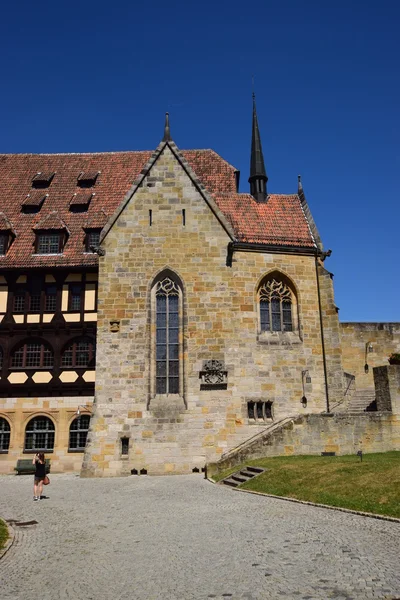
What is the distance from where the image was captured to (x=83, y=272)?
2700 centimetres

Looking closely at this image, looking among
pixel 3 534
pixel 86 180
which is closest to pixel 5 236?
pixel 86 180

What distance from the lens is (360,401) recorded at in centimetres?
2655

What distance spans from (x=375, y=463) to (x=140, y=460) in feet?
35.0

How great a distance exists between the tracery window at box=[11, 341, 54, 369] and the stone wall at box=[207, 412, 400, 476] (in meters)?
10.6

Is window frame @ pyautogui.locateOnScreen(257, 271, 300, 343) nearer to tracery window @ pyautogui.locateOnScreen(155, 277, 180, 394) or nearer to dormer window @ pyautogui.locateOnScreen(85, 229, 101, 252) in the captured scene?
tracery window @ pyautogui.locateOnScreen(155, 277, 180, 394)

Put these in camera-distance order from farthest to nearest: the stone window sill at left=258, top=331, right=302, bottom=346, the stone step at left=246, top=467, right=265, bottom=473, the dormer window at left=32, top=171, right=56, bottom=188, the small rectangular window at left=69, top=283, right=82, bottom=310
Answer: the dormer window at left=32, top=171, right=56, bottom=188 < the small rectangular window at left=69, top=283, right=82, bottom=310 < the stone window sill at left=258, top=331, right=302, bottom=346 < the stone step at left=246, top=467, right=265, bottom=473

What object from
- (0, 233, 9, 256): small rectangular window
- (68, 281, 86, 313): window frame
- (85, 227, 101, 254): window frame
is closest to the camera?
(68, 281, 86, 313): window frame

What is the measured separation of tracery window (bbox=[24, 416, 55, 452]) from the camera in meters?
25.5

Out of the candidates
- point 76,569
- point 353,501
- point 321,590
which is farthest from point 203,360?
point 321,590

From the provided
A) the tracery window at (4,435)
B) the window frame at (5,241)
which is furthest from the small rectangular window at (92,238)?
the tracery window at (4,435)

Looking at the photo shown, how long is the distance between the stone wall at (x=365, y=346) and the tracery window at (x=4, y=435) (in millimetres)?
18584

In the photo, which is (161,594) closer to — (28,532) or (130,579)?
(130,579)

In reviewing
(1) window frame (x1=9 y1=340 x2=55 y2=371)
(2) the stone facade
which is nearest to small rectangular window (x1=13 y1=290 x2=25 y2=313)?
(1) window frame (x1=9 y1=340 x2=55 y2=371)

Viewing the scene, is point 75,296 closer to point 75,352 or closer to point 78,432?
point 75,352
